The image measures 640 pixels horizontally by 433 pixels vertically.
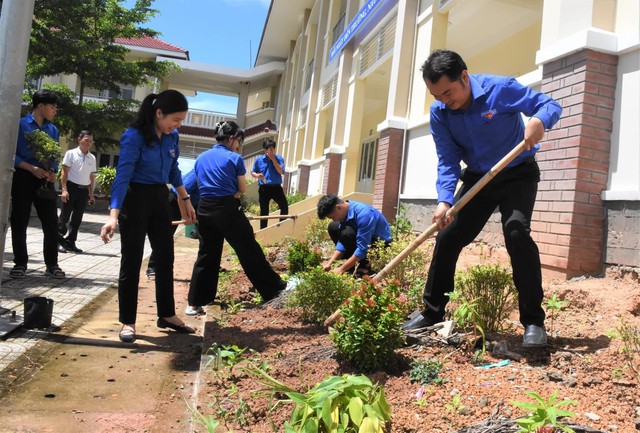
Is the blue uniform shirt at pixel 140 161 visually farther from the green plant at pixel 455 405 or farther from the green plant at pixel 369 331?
the green plant at pixel 455 405

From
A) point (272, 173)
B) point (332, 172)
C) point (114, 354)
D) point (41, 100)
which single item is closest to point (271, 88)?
point (332, 172)

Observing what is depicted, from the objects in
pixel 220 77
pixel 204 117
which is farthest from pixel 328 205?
pixel 204 117

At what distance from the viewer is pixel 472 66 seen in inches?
474

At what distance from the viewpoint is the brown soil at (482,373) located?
7.39ft

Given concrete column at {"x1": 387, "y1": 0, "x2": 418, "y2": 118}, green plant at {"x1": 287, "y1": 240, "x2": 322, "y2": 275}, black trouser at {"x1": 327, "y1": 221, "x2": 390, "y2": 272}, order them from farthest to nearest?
concrete column at {"x1": 387, "y1": 0, "x2": 418, "y2": 118}, green plant at {"x1": 287, "y1": 240, "x2": 322, "y2": 275}, black trouser at {"x1": 327, "y1": 221, "x2": 390, "y2": 272}

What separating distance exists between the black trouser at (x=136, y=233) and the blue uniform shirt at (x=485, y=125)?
2.08 meters

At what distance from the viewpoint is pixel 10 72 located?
11.3ft

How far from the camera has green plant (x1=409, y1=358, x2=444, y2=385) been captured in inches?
103

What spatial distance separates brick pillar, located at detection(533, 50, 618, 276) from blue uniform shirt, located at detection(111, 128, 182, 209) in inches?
125

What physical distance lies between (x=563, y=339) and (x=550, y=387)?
0.80 m

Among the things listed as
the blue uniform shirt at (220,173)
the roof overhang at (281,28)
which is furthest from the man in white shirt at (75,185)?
the roof overhang at (281,28)

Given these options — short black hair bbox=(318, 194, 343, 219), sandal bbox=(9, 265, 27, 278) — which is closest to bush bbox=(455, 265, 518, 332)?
short black hair bbox=(318, 194, 343, 219)

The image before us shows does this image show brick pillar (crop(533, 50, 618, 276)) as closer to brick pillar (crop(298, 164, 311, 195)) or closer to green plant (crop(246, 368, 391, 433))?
green plant (crop(246, 368, 391, 433))

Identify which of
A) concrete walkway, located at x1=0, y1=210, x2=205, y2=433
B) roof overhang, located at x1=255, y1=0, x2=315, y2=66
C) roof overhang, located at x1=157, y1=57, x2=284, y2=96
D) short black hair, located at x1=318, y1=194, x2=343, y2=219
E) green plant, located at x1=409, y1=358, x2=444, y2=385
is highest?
roof overhang, located at x1=255, y1=0, x2=315, y2=66
